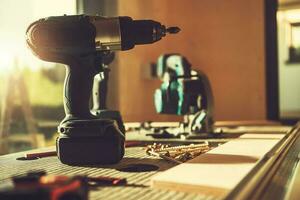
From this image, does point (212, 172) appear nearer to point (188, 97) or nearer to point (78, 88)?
point (78, 88)

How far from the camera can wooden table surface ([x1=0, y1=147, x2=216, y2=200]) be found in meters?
0.62

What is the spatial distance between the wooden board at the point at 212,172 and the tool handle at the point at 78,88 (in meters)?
0.28

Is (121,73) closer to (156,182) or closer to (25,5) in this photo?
(25,5)

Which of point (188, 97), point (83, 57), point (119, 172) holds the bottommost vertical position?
point (119, 172)

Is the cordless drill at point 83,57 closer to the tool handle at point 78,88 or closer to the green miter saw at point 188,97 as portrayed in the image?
the tool handle at point 78,88

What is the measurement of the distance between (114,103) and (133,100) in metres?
0.22

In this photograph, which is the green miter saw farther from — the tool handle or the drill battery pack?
the drill battery pack

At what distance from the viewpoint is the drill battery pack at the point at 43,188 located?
1.32 ft

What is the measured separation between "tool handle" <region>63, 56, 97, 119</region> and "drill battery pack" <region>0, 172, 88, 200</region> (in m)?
0.48

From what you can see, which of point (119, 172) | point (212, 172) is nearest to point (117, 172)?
point (119, 172)

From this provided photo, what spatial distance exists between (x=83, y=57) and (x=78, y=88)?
71 mm

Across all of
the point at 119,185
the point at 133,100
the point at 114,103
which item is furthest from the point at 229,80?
the point at 119,185

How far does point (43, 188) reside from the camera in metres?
0.41

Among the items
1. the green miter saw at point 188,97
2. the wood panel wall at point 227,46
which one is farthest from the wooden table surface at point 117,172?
the wood panel wall at point 227,46
